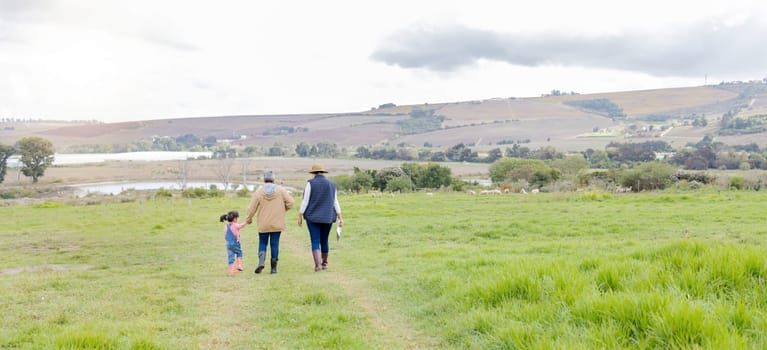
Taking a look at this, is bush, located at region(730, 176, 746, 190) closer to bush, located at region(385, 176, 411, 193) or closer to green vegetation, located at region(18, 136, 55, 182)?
bush, located at region(385, 176, 411, 193)

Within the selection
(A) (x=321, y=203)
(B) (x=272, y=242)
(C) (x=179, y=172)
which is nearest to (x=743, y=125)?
(C) (x=179, y=172)

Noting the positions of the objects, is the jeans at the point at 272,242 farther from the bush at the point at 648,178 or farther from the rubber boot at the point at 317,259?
the bush at the point at 648,178

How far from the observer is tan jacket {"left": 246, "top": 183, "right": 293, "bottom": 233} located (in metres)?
10.7

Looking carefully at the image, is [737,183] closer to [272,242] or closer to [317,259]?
[317,259]

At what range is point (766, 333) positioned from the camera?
449cm

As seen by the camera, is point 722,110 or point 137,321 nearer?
point 137,321

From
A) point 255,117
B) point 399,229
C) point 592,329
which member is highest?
point 255,117

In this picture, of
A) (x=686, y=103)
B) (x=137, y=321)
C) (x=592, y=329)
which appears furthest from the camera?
(x=686, y=103)

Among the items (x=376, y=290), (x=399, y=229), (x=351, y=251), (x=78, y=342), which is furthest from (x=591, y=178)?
(x=78, y=342)

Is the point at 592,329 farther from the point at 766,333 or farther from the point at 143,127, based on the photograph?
the point at 143,127

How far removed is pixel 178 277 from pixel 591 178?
48952 mm

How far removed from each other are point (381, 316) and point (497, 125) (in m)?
157

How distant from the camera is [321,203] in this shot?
10562 mm

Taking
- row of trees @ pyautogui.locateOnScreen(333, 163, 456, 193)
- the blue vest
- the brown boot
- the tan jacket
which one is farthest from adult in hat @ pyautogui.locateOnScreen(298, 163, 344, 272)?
row of trees @ pyautogui.locateOnScreen(333, 163, 456, 193)
